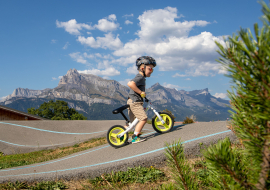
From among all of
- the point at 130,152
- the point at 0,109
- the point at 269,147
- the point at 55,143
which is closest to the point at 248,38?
the point at 269,147

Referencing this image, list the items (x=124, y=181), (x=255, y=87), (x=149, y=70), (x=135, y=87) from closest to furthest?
(x=255, y=87), (x=124, y=181), (x=135, y=87), (x=149, y=70)

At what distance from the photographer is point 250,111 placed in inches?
39.2

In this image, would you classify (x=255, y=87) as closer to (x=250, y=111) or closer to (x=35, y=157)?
(x=250, y=111)

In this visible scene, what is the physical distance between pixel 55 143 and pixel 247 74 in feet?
43.3

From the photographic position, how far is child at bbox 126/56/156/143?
519 cm

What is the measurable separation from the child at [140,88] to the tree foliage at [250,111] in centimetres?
404

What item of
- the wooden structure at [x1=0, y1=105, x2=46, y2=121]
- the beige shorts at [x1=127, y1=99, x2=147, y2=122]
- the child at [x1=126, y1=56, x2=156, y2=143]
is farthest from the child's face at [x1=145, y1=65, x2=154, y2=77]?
the wooden structure at [x1=0, y1=105, x2=46, y2=121]

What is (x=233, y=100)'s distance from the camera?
49.9 inches

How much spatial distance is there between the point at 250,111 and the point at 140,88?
14.7ft

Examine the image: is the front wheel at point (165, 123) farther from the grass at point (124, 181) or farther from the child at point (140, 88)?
the grass at point (124, 181)

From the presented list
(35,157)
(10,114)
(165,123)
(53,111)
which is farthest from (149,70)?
(53,111)

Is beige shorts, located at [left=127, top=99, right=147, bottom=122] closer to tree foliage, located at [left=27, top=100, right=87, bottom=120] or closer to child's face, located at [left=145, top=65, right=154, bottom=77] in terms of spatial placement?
child's face, located at [left=145, top=65, right=154, bottom=77]

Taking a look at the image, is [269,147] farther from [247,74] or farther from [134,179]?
[134,179]

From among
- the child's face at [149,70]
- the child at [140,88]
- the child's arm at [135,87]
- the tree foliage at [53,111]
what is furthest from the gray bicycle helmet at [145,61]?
the tree foliage at [53,111]
